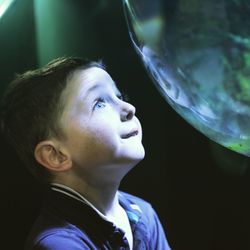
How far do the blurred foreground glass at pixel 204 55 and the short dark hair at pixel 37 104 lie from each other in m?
0.17

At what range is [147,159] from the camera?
103 cm

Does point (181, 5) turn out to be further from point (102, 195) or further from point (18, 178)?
point (18, 178)

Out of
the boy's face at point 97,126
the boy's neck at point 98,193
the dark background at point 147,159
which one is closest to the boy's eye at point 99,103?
the boy's face at point 97,126

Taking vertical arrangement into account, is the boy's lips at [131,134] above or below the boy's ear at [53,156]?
above

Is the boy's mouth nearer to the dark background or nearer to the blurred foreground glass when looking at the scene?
the blurred foreground glass

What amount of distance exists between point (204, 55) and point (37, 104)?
1.00ft

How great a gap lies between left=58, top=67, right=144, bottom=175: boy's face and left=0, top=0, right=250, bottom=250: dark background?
0.74 feet

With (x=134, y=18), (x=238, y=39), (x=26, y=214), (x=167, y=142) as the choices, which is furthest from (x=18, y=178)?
(x=238, y=39)

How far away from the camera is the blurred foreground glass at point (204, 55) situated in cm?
51

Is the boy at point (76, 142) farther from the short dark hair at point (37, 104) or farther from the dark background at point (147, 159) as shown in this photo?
the dark background at point (147, 159)

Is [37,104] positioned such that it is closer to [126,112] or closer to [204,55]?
[126,112]

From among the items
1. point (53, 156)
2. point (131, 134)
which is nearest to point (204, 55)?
point (131, 134)

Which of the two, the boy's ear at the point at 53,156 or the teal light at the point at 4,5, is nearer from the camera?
the boy's ear at the point at 53,156

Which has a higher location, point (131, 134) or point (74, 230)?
point (131, 134)
